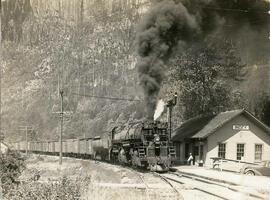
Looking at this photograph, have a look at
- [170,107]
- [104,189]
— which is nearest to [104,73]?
[104,189]

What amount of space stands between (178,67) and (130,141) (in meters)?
6.17

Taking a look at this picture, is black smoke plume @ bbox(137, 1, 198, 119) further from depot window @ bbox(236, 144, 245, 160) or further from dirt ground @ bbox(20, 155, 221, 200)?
dirt ground @ bbox(20, 155, 221, 200)

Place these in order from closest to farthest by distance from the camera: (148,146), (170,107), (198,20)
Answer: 1. (198,20)
2. (170,107)
3. (148,146)

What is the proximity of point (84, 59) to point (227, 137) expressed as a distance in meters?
4.41

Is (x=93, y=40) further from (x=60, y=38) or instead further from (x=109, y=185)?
(x=109, y=185)

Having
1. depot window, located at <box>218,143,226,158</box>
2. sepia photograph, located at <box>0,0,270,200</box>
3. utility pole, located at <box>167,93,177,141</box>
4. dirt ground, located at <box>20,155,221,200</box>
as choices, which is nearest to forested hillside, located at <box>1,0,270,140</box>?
sepia photograph, located at <box>0,0,270,200</box>

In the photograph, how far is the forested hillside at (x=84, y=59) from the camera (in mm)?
7246

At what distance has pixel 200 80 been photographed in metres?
9.66

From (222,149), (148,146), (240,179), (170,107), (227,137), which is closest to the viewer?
(240,179)

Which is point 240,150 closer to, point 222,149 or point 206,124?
point 222,149

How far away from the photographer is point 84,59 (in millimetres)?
7570

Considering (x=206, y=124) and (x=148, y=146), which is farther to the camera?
(x=148, y=146)

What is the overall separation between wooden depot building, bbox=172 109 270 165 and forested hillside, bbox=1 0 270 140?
1.91 feet

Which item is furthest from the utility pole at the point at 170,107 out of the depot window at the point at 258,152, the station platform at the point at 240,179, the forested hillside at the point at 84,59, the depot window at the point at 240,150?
the depot window at the point at 258,152
